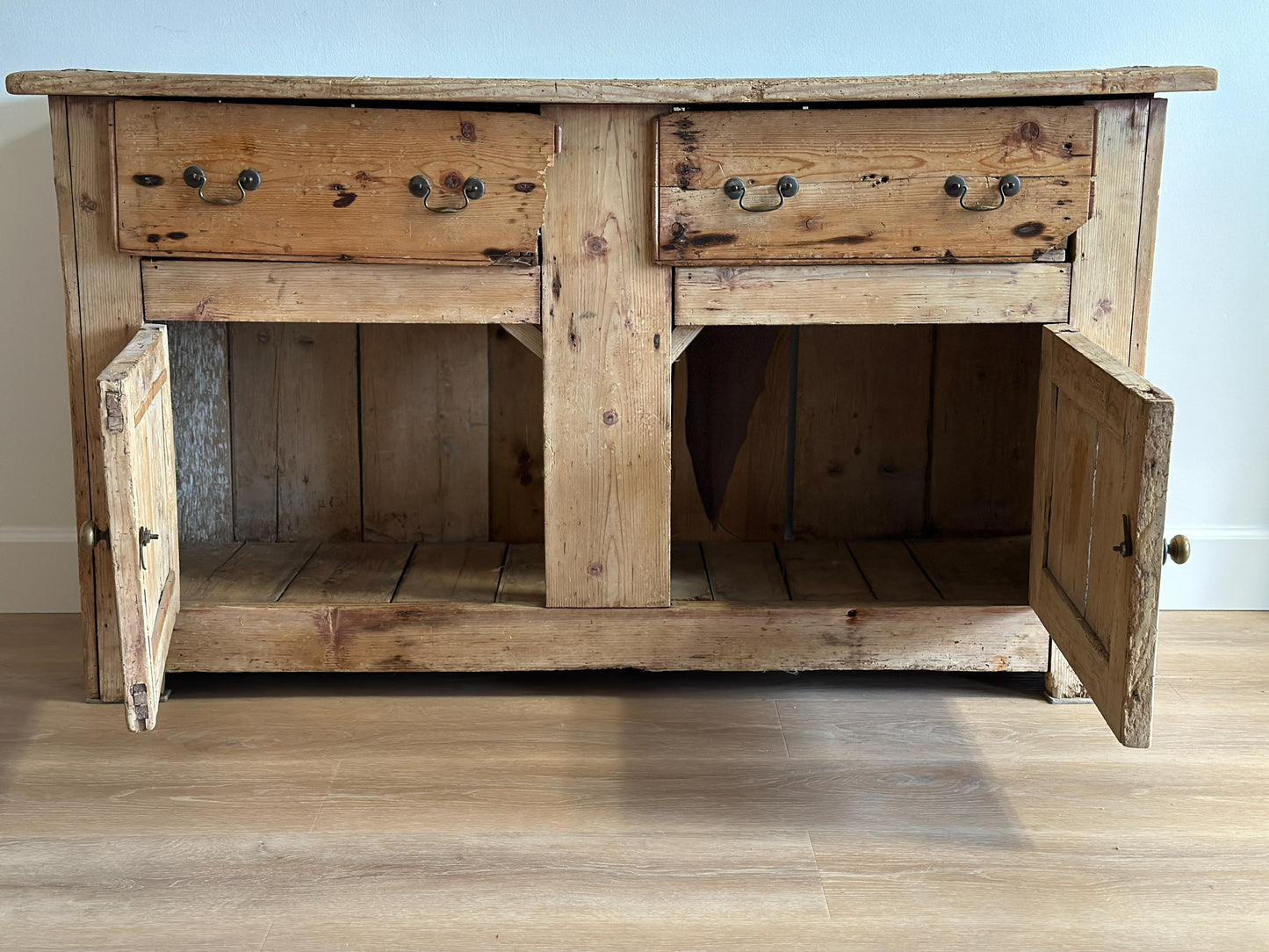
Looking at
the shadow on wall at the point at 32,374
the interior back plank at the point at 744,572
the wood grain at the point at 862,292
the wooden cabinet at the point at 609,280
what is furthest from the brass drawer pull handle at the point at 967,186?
the shadow on wall at the point at 32,374

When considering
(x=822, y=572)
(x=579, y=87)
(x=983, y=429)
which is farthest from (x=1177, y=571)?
(x=579, y=87)

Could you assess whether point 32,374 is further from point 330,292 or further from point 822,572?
point 822,572

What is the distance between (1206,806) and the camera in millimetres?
1478

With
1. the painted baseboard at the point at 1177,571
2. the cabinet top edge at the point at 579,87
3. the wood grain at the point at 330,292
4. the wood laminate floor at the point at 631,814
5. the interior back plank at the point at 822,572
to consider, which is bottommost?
the wood laminate floor at the point at 631,814

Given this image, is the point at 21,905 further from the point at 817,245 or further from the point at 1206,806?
the point at 1206,806

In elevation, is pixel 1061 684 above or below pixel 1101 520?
below

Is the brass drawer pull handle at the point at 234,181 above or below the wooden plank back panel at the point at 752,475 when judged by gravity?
above

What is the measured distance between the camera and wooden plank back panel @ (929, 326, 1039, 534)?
Result: 214cm

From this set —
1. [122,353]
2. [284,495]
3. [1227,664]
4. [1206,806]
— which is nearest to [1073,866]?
[1206,806]

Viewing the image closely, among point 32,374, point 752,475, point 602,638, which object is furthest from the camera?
point 752,475

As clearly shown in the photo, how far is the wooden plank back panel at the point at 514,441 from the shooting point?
2.14m

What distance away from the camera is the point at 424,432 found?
216 cm

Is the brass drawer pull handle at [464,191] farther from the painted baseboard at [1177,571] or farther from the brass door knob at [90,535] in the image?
the painted baseboard at [1177,571]

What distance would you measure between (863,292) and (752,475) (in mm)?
600
